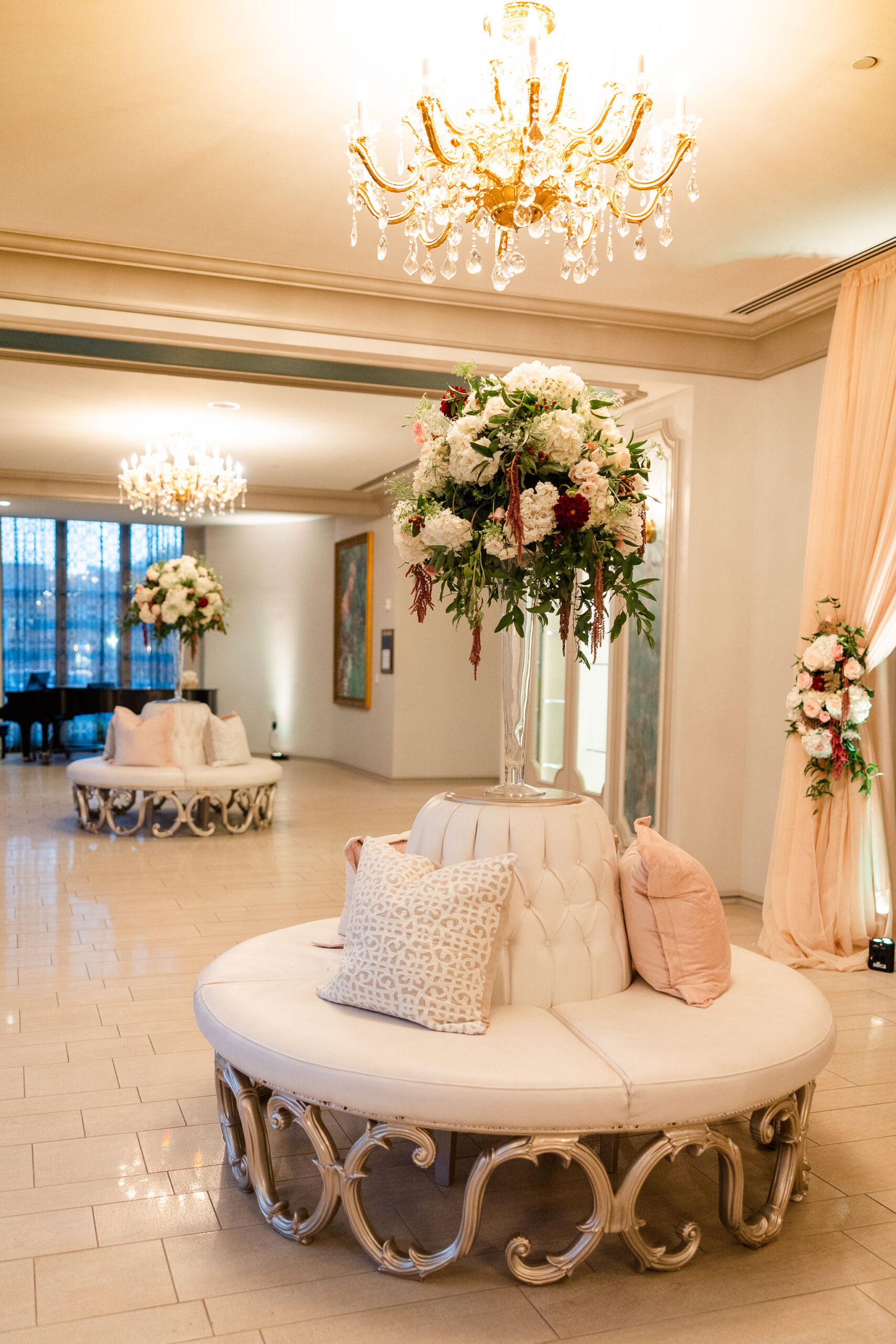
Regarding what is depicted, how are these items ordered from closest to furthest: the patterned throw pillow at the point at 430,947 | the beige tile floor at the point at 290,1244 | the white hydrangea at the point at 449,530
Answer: the beige tile floor at the point at 290,1244 → the patterned throw pillow at the point at 430,947 → the white hydrangea at the point at 449,530

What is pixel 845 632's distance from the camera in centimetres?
514

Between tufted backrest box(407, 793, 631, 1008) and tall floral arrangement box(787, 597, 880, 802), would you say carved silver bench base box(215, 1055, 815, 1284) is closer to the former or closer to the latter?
tufted backrest box(407, 793, 631, 1008)

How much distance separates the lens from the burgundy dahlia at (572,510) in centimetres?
279

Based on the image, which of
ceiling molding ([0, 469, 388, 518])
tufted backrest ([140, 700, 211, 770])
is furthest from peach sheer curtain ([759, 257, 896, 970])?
ceiling molding ([0, 469, 388, 518])

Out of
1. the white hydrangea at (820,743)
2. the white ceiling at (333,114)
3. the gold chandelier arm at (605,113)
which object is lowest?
the white hydrangea at (820,743)

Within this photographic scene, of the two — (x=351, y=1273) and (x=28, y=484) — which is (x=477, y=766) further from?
(x=351, y=1273)

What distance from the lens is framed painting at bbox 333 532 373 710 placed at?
41.1 ft

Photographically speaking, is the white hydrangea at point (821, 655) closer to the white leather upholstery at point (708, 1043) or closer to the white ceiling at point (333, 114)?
the white ceiling at point (333, 114)

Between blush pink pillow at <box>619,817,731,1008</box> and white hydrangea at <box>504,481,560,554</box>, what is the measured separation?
868mm

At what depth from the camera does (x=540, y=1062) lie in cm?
240

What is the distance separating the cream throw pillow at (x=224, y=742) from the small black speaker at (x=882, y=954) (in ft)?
16.9

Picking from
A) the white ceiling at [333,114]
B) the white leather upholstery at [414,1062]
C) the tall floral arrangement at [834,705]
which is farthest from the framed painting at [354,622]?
the white leather upholstery at [414,1062]

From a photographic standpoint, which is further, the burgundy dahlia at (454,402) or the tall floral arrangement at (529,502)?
the burgundy dahlia at (454,402)

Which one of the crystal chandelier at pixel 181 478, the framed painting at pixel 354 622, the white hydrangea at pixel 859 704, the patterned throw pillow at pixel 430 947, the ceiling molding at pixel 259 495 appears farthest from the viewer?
the framed painting at pixel 354 622
